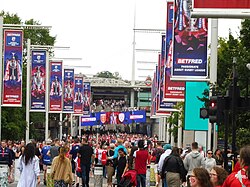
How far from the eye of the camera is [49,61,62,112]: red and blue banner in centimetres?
6259

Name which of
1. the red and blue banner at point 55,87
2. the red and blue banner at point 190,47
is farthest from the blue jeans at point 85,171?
the red and blue banner at point 55,87

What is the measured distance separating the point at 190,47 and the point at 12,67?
58.6 feet

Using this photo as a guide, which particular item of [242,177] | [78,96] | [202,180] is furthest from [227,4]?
[78,96]

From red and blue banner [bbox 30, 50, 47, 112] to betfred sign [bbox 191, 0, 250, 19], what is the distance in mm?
40756

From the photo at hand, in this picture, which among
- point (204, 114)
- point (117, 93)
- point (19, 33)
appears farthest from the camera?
point (117, 93)

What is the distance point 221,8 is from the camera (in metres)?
14.0

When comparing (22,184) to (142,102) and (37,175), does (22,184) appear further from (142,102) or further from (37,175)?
(142,102)

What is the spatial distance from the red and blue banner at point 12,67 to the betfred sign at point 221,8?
30103 millimetres

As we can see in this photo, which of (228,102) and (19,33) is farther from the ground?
(19,33)

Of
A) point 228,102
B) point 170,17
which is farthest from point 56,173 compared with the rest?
point 170,17

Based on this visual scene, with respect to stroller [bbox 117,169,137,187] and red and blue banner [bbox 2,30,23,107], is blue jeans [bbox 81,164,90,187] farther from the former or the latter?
red and blue banner [bbox 2,30,23,107]

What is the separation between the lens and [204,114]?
20281 millimetres

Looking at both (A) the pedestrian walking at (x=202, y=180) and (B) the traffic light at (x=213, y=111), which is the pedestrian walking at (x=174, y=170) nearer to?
(B) the traffic light at (x=213, y=111)

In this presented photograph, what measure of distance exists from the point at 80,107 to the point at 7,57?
3441 cm
